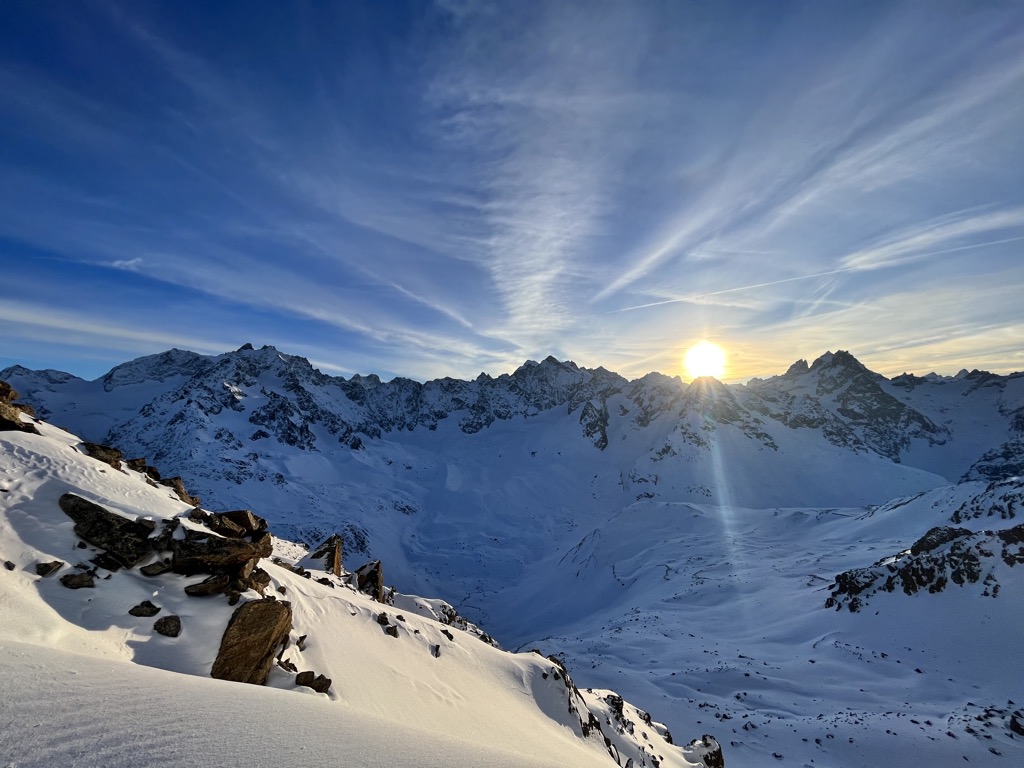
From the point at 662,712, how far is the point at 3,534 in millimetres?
39473

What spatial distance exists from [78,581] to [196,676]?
11.6ft

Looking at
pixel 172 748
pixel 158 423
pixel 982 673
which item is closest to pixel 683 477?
pixel 982 673

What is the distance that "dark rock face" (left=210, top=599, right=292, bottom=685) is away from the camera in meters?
9.12

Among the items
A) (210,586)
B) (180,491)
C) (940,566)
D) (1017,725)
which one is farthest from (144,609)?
(940,566)

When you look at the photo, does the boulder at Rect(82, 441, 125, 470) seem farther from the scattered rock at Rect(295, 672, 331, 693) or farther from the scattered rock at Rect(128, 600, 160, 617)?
the scattered rock at Rect(295, 672, 331, 693)

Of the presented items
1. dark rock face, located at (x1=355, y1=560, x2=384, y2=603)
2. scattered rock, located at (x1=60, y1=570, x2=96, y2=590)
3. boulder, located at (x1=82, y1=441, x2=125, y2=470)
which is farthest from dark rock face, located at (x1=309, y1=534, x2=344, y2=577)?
scattered rock, located at (x1=60, y1=570, x2=96, y2=590)

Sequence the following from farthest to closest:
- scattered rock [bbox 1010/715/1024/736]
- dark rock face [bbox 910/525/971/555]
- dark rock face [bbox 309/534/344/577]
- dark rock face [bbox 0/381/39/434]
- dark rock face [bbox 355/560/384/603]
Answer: dark rock face [bbox 910/525/971/555], scattered rock [bbox 1010/715/1024/736], dark rock face [bbox 309/534/344/577], dark rock face [bbox 355/560/384/603], dark rock face [bbox 0/381/39/434]

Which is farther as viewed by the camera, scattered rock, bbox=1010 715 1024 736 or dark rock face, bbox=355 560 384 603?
scattered rock, bbox=1010 715 1024 736

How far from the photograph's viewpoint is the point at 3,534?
30.0 ft

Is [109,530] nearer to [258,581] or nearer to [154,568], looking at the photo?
[154,568]

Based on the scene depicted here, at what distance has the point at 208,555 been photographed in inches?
434

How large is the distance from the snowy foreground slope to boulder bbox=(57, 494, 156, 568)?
0.64ft

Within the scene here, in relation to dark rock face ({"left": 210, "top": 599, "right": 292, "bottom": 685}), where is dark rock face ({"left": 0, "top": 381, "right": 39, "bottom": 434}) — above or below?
above

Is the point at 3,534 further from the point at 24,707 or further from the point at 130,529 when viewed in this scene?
the point at 24,707
